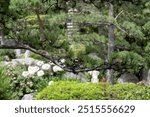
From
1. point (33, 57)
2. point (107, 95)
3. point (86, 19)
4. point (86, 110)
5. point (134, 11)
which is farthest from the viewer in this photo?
point (33, 57)

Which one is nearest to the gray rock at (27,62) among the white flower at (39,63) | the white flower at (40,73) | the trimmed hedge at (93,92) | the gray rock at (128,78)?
the white flower at (39,63)

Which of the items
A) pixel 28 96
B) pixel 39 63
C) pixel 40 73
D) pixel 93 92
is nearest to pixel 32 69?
pixel 40 73

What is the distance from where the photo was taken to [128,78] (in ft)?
45.0

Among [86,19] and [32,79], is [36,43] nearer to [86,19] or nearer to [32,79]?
[86,19]

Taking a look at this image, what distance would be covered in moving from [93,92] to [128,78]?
609cm

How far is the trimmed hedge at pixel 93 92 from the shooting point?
7652mm

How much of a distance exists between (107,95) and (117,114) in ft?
10.2

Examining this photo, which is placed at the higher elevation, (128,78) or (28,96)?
(28,96)

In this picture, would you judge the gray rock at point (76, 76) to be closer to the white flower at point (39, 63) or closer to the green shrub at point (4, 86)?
the white flower at point (39, 63)

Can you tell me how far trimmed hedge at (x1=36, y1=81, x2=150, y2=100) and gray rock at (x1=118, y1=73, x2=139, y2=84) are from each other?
546 cm

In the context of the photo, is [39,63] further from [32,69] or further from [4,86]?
[4,86]

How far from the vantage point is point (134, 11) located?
1134 centimetres

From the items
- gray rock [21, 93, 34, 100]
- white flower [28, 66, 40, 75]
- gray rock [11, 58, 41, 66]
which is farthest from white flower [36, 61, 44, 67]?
gray rock [21, 93, 34, 100]

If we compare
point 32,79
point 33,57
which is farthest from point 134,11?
point 33,57
